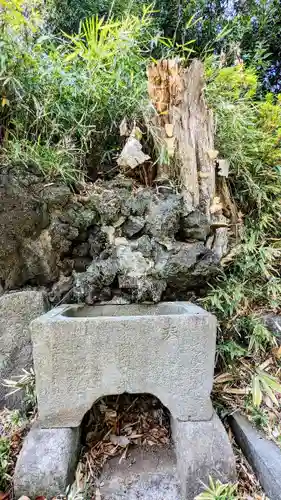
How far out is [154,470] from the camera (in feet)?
4.10

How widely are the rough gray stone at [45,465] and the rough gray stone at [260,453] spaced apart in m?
0.73

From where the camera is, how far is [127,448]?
138cm

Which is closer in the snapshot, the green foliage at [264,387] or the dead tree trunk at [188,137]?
the green foliage at [264,387]

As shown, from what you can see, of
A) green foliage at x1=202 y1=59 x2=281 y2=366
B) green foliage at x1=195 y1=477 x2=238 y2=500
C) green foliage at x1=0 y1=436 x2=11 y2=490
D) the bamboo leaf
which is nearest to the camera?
green foliage at x1=195 y1=477 x2=238 y2=500

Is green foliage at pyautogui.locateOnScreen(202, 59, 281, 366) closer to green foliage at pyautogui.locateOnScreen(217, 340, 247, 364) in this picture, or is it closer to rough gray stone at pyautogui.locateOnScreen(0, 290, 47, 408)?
green foliage at pyautogui.locateOnScreen(217, 340, 247, 364)

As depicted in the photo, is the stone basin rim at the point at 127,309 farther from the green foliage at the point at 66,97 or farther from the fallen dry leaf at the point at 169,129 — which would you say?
the fallen dry leaf at the point at 169,129

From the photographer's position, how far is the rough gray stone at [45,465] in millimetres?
1041

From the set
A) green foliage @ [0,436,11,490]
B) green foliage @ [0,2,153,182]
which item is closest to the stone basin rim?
green foliage @ [0,436,11,490]

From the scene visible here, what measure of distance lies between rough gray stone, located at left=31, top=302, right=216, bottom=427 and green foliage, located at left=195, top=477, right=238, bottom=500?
0.22 m

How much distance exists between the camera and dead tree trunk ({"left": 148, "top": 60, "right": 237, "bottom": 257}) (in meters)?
1.70

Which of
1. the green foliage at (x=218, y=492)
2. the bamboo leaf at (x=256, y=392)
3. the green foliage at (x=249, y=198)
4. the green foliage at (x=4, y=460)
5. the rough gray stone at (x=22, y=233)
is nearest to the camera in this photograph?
the green foliage at (x=218, y=492)

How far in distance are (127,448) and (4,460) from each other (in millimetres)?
542

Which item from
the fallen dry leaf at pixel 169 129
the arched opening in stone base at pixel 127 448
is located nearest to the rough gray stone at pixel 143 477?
the arched opening in stone base at pixel 127 448

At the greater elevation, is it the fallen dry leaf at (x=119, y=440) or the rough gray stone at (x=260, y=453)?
the rough gray stone at (x=260, y=453)
